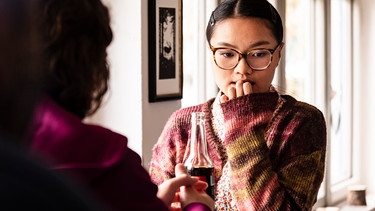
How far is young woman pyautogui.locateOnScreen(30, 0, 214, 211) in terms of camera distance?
595 mm

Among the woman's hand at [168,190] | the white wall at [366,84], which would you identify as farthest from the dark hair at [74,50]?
the white wall at [366,84]

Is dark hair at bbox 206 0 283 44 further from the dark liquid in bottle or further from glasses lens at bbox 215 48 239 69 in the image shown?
the dark liquid in bottle

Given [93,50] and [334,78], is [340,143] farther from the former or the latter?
[93,50]

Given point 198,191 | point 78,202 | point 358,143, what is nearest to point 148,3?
point 198,191

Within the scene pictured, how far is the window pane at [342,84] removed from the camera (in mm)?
4520

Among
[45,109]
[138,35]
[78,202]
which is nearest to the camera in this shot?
[78,202]

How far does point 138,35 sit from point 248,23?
30.9 inches

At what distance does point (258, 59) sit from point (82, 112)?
2.83 feet

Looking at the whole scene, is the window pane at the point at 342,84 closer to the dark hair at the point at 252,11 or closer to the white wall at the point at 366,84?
the white wall at the point at 366,84

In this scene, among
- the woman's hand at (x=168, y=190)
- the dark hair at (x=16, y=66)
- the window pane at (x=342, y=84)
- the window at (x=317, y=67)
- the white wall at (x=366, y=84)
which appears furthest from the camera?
the white wall at (x=366, y=84)

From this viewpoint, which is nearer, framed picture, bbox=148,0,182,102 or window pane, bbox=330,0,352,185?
framed picture, bbox=148,0,182,102

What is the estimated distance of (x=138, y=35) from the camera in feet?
7.35

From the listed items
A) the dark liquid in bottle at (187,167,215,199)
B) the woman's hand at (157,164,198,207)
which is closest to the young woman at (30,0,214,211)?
the woman's hand at (157,164,198,207)

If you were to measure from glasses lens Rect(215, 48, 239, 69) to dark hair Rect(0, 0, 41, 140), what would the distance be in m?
1.24
